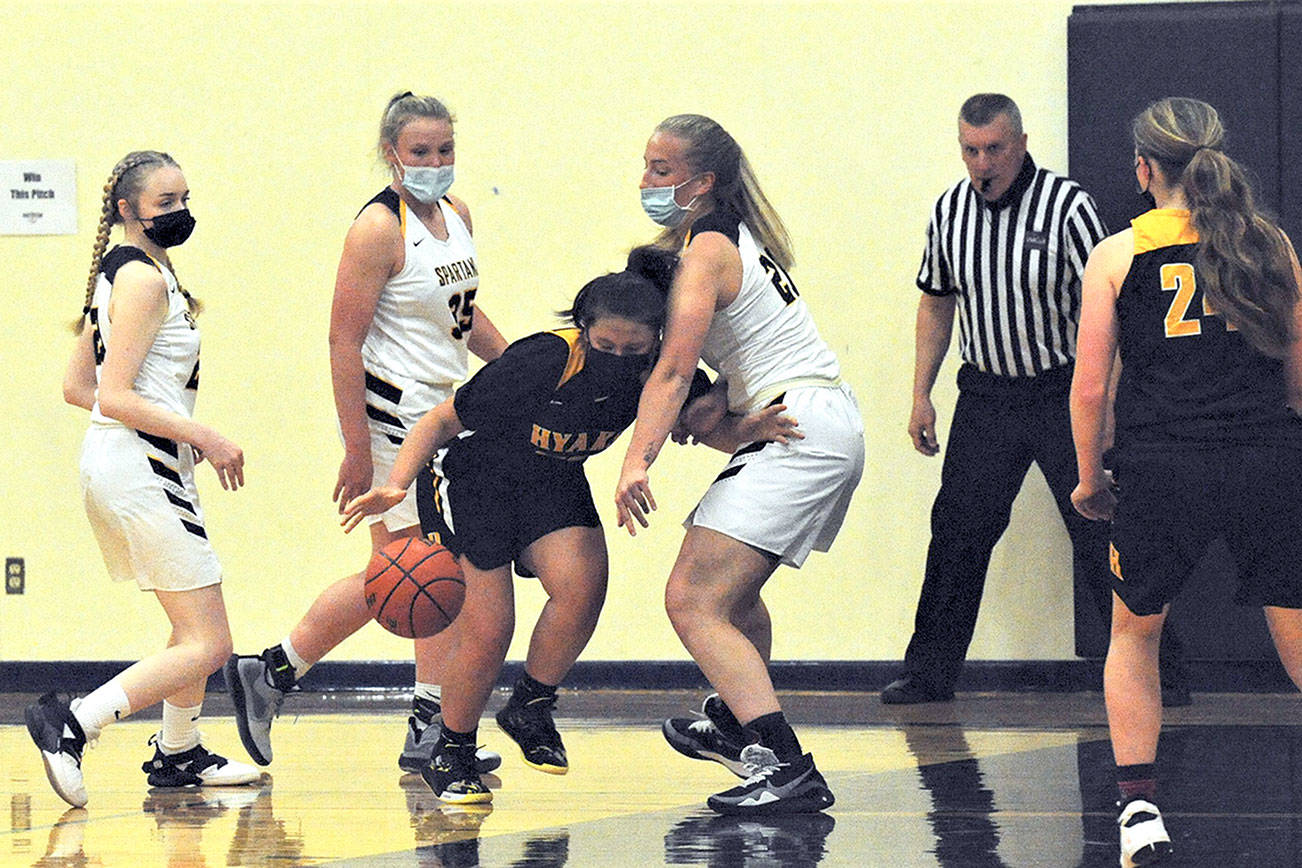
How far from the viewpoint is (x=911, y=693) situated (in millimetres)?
5957

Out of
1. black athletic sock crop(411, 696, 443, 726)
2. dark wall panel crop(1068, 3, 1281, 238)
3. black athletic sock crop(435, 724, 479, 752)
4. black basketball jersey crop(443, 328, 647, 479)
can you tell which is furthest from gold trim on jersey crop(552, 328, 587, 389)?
dark wall panel crop(1068, 3, 1281, 238)

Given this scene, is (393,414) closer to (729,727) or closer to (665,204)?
(665,204)

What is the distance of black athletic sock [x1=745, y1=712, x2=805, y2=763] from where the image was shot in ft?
12.8

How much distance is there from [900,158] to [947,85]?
10.8 inches

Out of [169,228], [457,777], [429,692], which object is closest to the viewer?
[457,777]

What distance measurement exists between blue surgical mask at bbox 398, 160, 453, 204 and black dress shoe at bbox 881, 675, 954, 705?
88.9 inches

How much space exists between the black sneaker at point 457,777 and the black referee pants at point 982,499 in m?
2.18

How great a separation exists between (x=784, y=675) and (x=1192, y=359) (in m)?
3.09

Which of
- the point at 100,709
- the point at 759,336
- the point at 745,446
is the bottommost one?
the point at 100,709

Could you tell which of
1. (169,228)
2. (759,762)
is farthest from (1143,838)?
(169,228)

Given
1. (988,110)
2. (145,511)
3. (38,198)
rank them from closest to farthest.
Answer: (145,511) < (988,110) < (38,198)

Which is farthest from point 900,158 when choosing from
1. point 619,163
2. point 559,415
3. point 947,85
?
point 559,415

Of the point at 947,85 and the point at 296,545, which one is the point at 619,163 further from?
the point at 296,545

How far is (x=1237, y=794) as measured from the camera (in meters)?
4.16
